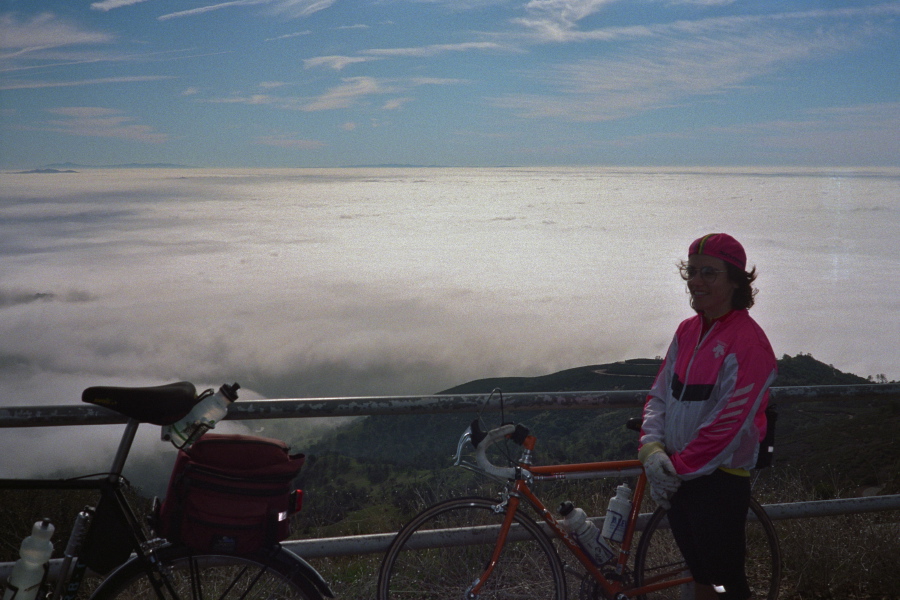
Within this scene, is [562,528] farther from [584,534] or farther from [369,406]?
[369,406]

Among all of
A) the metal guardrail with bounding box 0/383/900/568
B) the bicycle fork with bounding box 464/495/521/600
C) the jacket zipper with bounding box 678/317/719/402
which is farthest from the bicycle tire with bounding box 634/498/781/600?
the jacket zipper with bounding box 678/317/719/402

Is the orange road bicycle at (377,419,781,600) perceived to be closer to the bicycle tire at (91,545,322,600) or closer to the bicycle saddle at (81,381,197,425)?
the bicycle tire at (91,545,322,600)

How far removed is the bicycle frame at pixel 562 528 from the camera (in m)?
3.16

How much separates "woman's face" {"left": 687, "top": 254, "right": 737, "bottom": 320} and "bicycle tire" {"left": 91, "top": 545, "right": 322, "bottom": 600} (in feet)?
6.08

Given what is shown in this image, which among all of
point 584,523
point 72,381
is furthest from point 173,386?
point 72,381

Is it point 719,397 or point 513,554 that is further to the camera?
point 513,554

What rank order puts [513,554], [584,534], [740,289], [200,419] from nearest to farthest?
[200,419] < [740,289] < [584,534] < [513,554]

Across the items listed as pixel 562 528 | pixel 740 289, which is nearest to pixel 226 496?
pixel 562 528

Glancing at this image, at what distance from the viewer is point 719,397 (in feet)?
8.96

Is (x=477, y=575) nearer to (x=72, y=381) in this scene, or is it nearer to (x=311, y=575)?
(x=311, y=575)

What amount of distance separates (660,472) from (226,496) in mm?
1625

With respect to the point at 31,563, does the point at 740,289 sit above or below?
above

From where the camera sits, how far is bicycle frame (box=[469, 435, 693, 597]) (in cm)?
316

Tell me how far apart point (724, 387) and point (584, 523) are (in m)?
1.02
